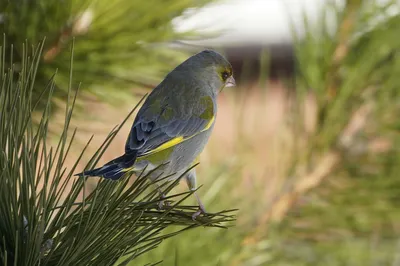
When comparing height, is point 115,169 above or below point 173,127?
below

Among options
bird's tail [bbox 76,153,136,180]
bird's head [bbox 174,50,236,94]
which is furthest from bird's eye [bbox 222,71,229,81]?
bird's tail [bbox 76,153,136,180]

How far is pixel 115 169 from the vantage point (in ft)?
2.13

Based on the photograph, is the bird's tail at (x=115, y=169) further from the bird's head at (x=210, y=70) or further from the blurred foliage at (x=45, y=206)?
the bird's head at (x=210, y=70)

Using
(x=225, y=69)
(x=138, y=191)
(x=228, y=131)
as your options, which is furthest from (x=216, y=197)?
(x=228, y=131)

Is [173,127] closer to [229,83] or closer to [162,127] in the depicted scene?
[162,127]

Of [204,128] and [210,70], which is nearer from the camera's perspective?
[204,128]

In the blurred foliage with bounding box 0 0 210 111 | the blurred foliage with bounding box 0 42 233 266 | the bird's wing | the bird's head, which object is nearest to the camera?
the blurred foliage with bounding box 0 42 233 266

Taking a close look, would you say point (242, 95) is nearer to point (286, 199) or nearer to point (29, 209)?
point (286, 199)

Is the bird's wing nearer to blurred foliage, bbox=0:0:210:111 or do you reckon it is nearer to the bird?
the bird

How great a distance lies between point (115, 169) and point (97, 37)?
398 millimetres

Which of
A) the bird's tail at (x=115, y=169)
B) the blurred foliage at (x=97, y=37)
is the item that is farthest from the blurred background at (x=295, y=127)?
the bird's tail at (x=115, y=169)

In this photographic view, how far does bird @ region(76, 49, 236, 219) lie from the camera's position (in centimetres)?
82

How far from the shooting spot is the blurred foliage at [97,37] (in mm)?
962

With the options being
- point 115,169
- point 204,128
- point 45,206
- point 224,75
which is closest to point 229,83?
point 224,75
